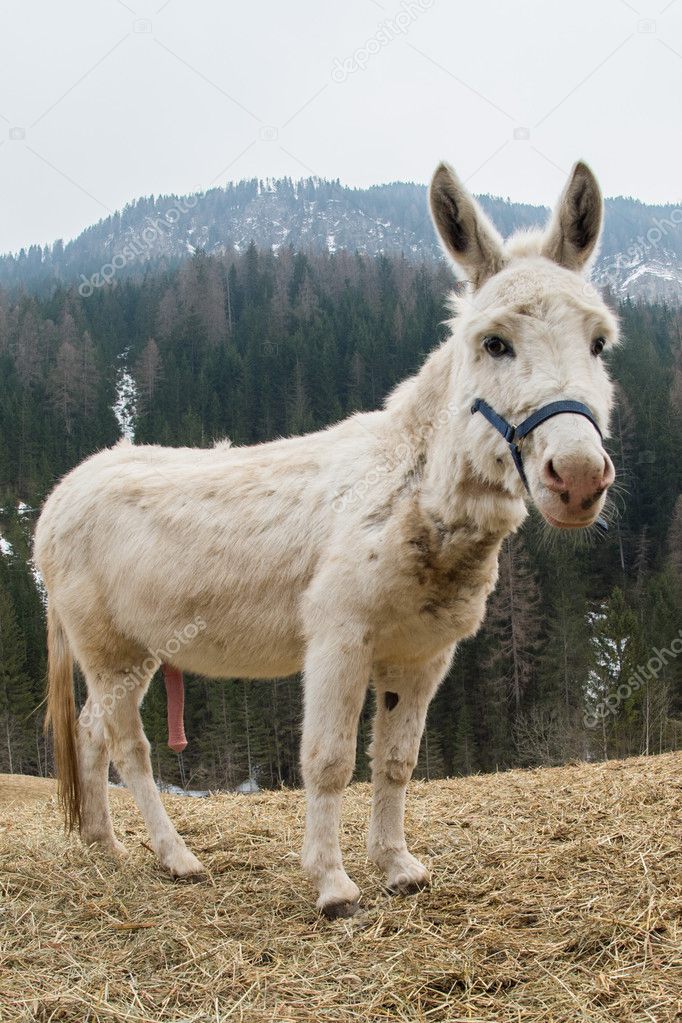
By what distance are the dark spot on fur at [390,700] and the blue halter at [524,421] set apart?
1559 millimetres

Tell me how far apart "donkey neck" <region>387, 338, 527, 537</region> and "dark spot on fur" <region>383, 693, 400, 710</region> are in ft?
3.73

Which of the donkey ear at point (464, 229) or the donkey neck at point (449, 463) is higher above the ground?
the donkey ear at point (464, 229)

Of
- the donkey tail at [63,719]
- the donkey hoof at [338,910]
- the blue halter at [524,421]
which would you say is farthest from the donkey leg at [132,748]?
the blue halter at [524,421]

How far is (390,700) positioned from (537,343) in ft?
6.99

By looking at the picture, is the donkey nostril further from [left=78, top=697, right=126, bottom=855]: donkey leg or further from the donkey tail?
the donkey tail

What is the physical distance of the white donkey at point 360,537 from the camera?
325 centimetres

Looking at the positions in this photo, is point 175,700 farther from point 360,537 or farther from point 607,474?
point 607,474

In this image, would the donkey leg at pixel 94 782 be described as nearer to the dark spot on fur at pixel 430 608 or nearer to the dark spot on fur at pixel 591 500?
the dark spot on fur at pixel 430 608

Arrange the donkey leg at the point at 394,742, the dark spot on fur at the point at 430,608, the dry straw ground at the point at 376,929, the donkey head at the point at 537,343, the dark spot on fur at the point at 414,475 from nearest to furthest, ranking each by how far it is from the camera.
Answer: the dry straw ground at the point at 376,929
the donkey head at the point at 537,343
the dark spot on fur at the point at 430,608
the dark spot on fur at the point at 414,475
the donkey leg at the point at 394,742

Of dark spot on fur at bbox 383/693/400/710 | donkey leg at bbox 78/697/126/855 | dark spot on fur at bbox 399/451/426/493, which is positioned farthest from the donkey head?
donkey leg at bbox 78/697/126/855

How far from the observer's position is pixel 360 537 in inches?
151

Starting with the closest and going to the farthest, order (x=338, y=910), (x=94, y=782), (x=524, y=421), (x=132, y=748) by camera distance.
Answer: (x=524, y=421)
(x=338, y=910)
(x=132, y=748)
(x=94, y=782)

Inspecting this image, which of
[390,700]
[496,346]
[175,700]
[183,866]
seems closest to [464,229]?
[496,346]

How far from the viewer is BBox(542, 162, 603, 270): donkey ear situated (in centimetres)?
362
